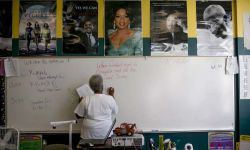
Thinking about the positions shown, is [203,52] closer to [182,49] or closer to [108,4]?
[182,49]

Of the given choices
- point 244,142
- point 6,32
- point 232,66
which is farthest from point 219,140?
point 6,32

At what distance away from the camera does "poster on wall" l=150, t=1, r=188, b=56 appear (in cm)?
415

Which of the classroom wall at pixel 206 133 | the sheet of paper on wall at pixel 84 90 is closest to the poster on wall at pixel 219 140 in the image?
the classroom wall at pixel 206 133

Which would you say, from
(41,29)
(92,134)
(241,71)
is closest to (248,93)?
(241,71)

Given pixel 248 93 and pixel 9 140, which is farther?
pixel 248 93

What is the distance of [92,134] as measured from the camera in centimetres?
350

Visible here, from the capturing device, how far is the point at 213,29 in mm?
4195

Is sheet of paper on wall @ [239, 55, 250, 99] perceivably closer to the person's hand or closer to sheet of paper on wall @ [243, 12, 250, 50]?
sheet of paper on wall @ [243, 12, 250, 50]

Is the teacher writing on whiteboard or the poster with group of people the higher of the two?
the poster with group of people

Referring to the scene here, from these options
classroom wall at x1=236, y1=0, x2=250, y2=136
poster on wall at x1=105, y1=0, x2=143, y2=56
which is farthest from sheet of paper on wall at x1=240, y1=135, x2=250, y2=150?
poster on wall at x1=105, y1=0, x2=143, y2=56

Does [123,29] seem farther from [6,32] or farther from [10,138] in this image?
[10,138]

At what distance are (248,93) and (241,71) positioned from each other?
0.96 feet

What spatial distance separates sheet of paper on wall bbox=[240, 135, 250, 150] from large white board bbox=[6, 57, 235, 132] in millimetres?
221

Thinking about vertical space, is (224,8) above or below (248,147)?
above
